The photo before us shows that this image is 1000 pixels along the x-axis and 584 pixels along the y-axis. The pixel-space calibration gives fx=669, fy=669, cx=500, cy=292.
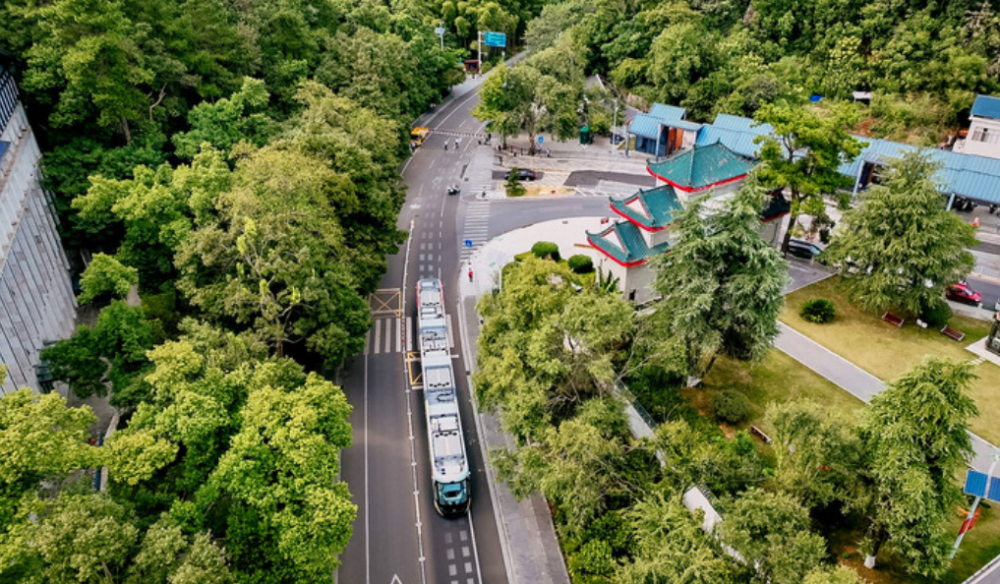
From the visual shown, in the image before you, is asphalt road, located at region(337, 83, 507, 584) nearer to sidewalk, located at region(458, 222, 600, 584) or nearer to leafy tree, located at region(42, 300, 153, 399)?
sidewalk, located at region(458, 222, 600, 584)

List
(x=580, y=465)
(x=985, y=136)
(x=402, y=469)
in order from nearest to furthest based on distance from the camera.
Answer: (x=580, y=465) → (x=402, y=469) → (x=985, y=136)

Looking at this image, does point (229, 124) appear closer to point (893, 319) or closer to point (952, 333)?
point (893, 319)

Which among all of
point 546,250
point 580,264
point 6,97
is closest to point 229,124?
point 6,97

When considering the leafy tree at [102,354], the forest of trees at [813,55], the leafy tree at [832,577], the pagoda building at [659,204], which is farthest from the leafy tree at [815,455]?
the forest of trees at [813,55]

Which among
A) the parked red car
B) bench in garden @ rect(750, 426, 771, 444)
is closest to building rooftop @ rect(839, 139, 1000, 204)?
the parked red car

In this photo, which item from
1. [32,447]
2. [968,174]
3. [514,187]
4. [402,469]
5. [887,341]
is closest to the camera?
[32,447]

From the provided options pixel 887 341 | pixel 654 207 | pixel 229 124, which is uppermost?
pixel 229 124

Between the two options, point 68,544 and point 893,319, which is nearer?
point 68,544
